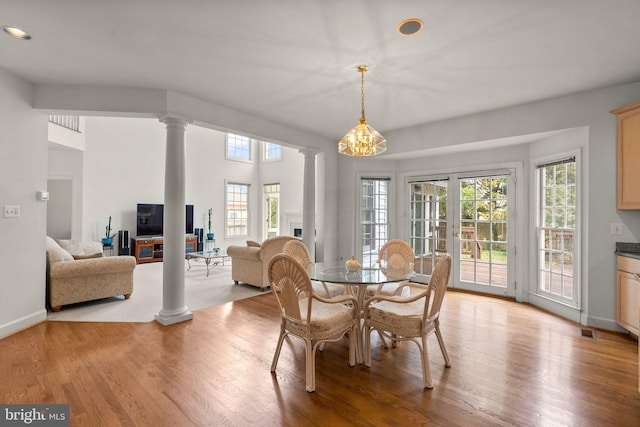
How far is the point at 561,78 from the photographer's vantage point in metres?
3.10

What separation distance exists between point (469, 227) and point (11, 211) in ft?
19.6

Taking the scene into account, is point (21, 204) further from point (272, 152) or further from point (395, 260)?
point (272, 152)

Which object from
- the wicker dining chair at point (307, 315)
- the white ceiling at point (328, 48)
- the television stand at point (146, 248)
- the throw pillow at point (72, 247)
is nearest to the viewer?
the white ceiling at point (328, 48)

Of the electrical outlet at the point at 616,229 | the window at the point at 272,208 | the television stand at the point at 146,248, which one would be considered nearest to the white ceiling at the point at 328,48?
the electrical outlet at the point at 616,229

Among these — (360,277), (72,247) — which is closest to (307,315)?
(360,277)

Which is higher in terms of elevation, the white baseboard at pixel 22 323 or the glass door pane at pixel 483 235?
the glass door pane at pixel 483 235

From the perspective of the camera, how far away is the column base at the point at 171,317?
3458 mm

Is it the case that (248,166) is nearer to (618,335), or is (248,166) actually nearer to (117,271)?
(117,271)

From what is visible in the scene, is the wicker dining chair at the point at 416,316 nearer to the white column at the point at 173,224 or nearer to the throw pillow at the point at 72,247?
the white column at the point at 173,224

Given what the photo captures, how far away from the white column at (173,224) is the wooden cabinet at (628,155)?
15.8 ft

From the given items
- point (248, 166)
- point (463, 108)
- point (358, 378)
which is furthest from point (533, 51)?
point (248, 166)

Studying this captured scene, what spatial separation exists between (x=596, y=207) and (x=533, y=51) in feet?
6.58

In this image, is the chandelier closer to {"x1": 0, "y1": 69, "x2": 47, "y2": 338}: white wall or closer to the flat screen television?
{"x1": 0, "y1": 69, "x2": 47, "y2": 338}: white wall

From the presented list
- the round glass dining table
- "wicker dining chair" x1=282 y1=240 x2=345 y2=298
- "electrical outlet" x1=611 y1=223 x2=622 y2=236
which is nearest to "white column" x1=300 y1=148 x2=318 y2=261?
"wicker dining chair" x1=282 y1=240 x2=345 y2=298
